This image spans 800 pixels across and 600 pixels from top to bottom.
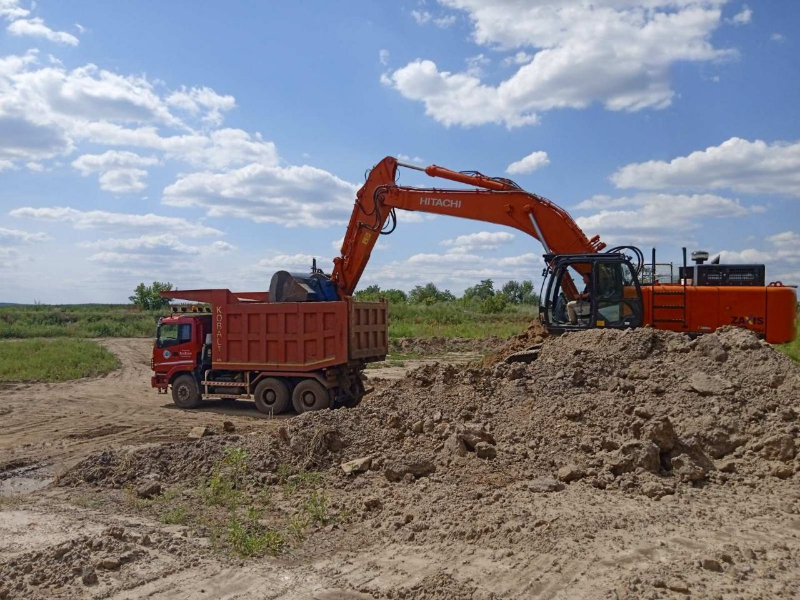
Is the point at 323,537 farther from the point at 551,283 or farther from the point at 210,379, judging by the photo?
the point at 210,379

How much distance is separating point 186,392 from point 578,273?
8385mm

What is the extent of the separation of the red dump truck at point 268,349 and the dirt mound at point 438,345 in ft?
39.2

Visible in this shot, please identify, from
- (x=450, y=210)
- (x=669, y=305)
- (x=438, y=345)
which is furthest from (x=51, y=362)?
(x=669, y=305)

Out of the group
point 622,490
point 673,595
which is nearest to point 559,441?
point 622,490

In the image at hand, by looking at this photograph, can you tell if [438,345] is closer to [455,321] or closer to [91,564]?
[455,321]

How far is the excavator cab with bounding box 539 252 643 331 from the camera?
1266 centimetres

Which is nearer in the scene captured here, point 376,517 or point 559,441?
point 376,517

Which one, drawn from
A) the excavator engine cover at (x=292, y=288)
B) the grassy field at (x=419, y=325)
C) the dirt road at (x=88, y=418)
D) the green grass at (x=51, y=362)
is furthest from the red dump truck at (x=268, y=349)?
the grassy field at (x=419, y=325)

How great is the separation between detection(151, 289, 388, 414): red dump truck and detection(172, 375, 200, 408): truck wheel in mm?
21

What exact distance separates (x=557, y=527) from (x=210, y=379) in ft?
34.1

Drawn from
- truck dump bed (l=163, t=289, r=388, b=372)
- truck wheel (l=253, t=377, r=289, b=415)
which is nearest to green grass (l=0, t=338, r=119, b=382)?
truck dump bed (l=163, t=289, r=388, b=372)

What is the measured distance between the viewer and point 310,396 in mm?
13805

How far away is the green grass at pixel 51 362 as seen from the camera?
20641 millimetres

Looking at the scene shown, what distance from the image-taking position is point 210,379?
14945 mm
